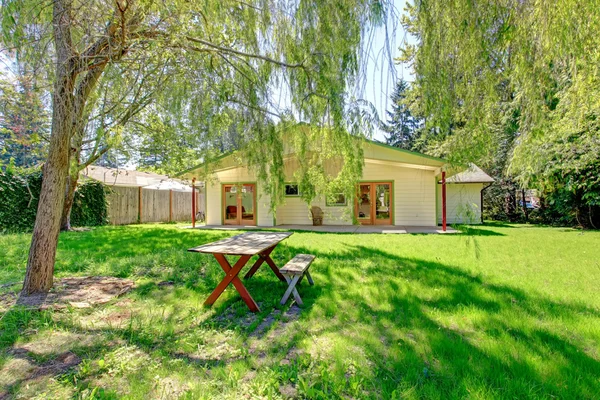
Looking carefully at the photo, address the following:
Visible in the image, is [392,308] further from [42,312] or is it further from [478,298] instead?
[42,312]

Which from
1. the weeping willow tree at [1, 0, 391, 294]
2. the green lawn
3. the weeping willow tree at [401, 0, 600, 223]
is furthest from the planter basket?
the weeping willow tree at [401, 0, 600, 223]

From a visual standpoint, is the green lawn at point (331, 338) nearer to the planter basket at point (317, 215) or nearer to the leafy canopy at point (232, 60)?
the leafy canopy at point (232, 60)

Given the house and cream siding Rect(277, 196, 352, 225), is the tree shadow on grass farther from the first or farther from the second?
cream siding Rect(277, 196, 352, 225)

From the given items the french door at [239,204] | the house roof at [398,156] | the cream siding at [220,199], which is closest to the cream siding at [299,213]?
the cream siding at [220,199]

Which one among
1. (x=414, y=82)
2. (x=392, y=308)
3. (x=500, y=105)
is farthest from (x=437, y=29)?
(x=392, y=308)

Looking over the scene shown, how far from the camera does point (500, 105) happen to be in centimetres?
252

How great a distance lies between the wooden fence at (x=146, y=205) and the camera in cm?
1356

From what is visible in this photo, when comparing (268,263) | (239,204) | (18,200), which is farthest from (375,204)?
(18,200)

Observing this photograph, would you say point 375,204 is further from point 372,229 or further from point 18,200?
point 18,200

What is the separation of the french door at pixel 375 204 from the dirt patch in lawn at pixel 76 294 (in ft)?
33.0

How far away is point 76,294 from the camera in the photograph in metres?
3.71

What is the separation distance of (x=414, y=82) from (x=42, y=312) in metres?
4.26

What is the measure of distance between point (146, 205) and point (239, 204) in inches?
215

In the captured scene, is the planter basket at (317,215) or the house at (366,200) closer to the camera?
the house at (366,200)
